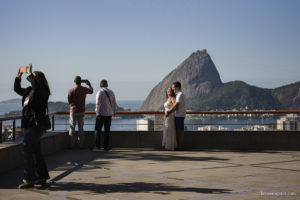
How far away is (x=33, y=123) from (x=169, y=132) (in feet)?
21.3

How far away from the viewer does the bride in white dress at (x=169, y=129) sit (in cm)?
1352

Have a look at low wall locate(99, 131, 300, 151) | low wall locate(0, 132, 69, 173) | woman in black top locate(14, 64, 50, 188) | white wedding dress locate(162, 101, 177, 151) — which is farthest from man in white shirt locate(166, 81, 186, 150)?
woman in black top locate(14, 64, 50, 188)

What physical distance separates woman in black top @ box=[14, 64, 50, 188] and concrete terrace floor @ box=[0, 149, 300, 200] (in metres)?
0.24

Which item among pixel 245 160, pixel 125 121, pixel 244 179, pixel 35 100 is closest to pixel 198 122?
pixel 125 121

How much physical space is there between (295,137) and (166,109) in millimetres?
3724

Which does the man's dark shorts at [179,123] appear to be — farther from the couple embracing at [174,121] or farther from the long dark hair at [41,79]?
the long dark hair at [41,79]

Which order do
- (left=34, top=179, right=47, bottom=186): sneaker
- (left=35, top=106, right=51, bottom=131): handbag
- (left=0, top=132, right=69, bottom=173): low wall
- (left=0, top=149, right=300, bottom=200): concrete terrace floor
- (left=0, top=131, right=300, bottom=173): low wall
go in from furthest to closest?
(left=0, top=131, right=300, bottom=173): low wall → (left=0, top=132, right=69, bottom=173): low wall → (left=34, top=179, right=47, bottom=186): sneaker → (left=35, top=106, right=51, bottom=131): handbag → (left=0, top=149, right=300, bottom=200): concrete terrace floor

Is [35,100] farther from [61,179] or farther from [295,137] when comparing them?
[295,137]

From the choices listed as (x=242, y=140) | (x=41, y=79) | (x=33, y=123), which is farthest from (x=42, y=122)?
(x=242, y=140)

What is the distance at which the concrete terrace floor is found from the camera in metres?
6.96

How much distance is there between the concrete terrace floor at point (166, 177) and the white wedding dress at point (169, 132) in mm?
713

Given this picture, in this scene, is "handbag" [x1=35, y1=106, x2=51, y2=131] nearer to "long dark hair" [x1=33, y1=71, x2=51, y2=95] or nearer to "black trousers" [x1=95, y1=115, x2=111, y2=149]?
"long dark hair" [x1=33, y1=71, x2=51, y2=95]

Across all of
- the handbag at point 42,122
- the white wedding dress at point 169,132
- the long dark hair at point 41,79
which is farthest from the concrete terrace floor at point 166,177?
the long dark hair at point 41,79

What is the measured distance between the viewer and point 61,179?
27.6 feet
